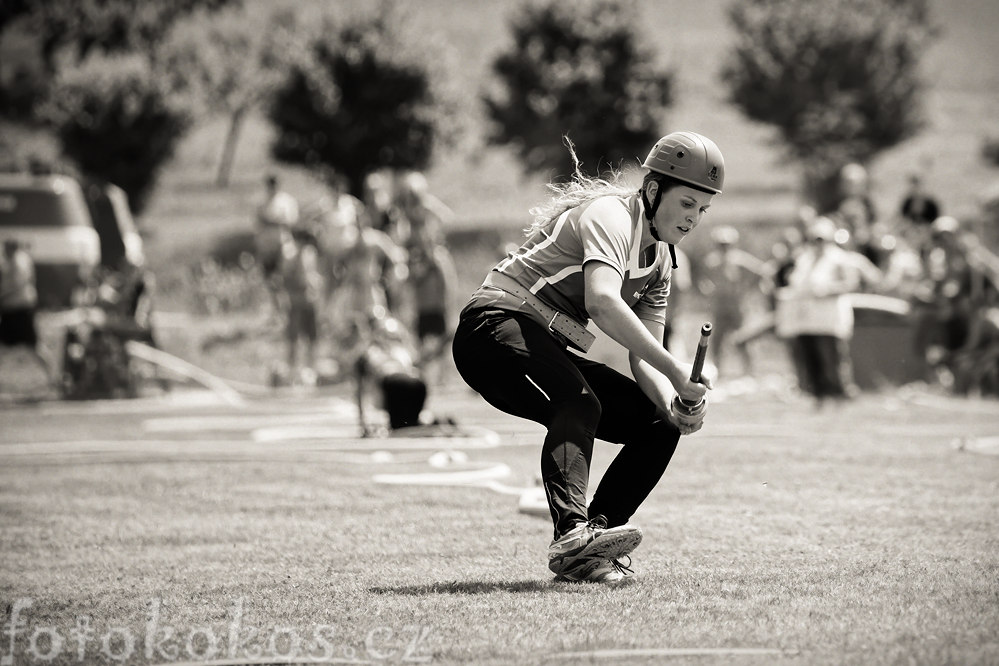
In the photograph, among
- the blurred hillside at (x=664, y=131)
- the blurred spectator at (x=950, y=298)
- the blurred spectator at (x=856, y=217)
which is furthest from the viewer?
the blurred hillside at (x=664, y=131)

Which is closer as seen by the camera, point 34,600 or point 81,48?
point 34,600

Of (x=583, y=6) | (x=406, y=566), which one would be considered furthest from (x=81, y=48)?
(x=406, y=566)

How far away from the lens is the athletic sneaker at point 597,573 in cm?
534

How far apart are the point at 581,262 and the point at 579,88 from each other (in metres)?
46.9

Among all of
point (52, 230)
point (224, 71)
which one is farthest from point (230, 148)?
point (52, 230)

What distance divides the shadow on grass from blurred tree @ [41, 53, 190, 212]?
4469 centimetres

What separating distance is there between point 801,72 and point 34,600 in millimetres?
54803

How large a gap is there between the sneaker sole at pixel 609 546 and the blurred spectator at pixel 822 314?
10.1 metres

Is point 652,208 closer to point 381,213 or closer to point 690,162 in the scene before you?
point 690,162

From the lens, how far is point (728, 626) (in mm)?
4586

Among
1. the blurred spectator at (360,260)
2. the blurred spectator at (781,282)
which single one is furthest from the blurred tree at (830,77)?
the blurred spectator at (360,260)

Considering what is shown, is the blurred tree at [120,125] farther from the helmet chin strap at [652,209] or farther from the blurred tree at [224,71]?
the helmet chin strap at [652,209]

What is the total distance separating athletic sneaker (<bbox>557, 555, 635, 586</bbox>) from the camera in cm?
534

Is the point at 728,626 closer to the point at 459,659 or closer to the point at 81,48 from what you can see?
the point at 459,659
